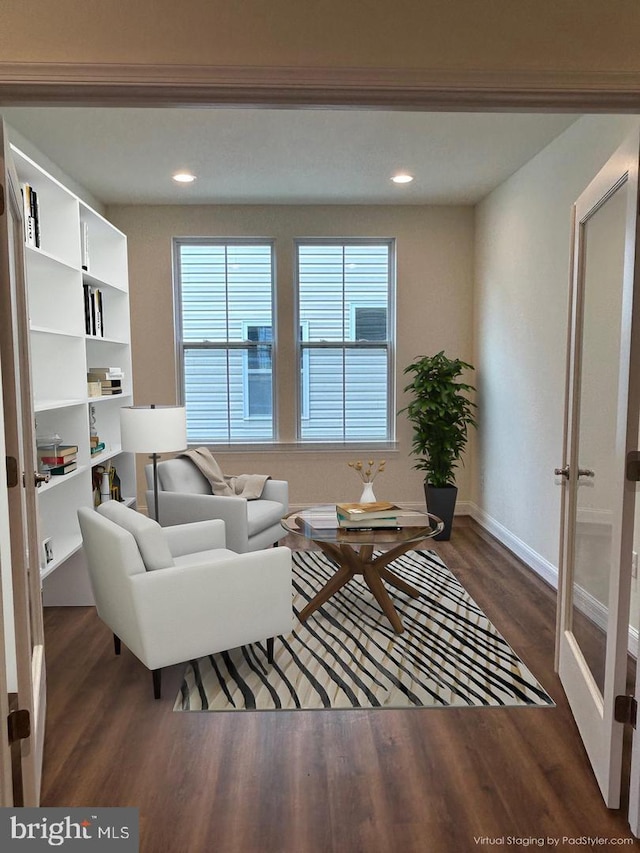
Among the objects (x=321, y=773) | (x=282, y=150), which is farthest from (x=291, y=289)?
(x=321, y=773)

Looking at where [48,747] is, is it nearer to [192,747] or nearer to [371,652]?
[192,747]

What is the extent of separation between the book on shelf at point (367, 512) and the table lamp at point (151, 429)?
1064mm

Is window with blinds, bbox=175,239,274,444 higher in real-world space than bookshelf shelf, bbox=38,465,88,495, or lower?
higher

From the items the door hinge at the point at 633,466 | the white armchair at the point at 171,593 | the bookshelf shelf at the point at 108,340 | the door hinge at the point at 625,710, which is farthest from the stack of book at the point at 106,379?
the door hinge at the point at 625,710

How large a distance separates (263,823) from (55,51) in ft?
7.41

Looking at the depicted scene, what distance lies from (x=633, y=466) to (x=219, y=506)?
2755mm

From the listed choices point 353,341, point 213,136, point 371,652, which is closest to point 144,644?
point 371,652

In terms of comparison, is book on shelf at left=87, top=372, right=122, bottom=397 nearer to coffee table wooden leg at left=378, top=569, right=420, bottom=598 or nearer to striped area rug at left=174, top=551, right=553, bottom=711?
striped area rug at left=174, top=551, right=553, bottom=711

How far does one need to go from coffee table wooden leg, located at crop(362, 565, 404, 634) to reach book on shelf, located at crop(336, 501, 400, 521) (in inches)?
12.1

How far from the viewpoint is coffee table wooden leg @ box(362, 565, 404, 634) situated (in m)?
3.35

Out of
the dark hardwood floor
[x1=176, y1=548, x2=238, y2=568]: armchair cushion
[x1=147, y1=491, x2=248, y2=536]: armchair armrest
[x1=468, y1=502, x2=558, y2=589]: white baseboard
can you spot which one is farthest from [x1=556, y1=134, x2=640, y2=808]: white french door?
[x1=147, y1=491, x2=248, y2=536]: armchair armrest

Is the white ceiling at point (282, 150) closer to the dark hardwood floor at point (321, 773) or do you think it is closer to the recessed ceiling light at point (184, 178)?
the recessed ceiling light at point (184, 178)

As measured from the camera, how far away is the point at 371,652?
10.3 feet

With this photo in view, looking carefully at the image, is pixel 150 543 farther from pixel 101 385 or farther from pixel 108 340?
pixel 108 340
